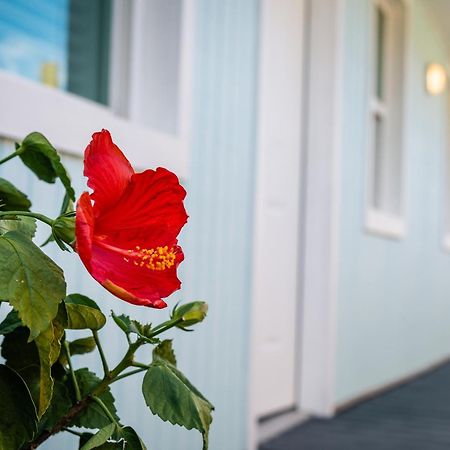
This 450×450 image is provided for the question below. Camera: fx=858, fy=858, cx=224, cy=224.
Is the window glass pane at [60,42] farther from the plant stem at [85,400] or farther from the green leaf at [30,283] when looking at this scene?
the green leaf at [30,283]

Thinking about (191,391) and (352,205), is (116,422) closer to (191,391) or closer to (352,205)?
(191,391)

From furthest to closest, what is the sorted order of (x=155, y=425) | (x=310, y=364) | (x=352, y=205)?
1. (x=352, y=205)
2. (x=310, y=364)
3. (x=155, y=425)

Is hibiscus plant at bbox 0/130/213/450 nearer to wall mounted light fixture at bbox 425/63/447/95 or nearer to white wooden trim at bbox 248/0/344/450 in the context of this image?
white wooden trim at bbox 248/0/344/450

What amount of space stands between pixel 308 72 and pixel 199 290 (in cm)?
160

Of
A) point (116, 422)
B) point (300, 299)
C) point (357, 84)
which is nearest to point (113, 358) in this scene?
point (116, 422)

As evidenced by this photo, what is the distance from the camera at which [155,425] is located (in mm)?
2312

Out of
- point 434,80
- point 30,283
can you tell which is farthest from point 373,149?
point 30,283

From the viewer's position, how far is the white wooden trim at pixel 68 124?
1.69 m

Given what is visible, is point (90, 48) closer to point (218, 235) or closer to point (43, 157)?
point (218, 235)

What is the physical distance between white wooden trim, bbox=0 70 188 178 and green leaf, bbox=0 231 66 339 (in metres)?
0.98

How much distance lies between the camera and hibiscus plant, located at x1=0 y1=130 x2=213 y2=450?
0.73 meters

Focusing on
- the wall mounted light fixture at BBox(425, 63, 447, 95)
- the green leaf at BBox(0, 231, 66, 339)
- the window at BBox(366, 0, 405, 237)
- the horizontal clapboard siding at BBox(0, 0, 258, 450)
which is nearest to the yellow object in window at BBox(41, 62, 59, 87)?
the horizontal clapboard siding at BBox(0, 0, 258, 450)

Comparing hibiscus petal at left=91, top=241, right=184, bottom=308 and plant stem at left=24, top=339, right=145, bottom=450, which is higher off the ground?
hibiscus petal at left=91, top=241, right=184, bottom=308

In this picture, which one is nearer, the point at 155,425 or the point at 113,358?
the point at 113,358
